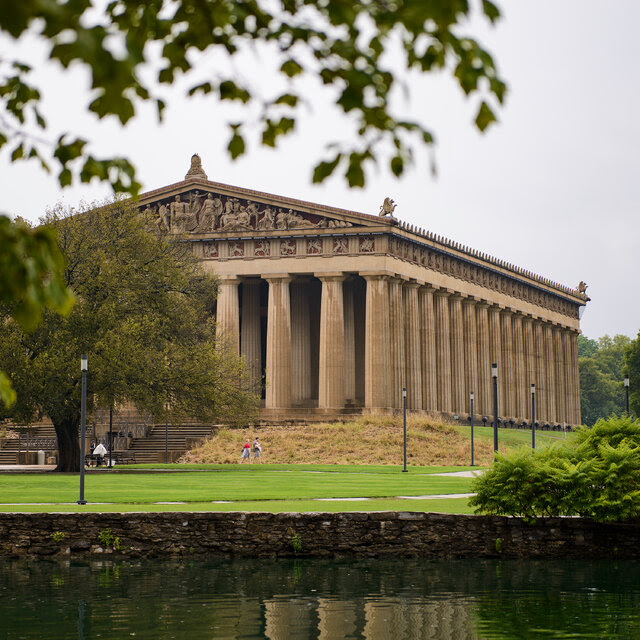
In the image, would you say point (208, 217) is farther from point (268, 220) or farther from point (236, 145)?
point (236, 145)

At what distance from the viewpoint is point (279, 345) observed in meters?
86.7

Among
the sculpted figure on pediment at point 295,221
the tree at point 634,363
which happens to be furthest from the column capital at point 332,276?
the tree at point 634,363

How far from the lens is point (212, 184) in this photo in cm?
8825

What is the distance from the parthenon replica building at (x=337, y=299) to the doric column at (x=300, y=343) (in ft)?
0.27

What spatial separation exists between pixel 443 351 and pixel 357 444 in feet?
83.3

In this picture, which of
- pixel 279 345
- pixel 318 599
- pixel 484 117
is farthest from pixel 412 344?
pixel 484 117

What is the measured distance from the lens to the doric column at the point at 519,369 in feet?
357

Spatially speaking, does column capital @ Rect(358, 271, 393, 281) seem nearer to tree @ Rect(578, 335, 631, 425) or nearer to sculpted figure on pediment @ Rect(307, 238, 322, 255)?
sculpted figure on pediment @ Rect(307, 238, 322, 255)

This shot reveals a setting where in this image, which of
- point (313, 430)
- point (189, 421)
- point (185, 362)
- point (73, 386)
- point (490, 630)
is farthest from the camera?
point (189, 421)

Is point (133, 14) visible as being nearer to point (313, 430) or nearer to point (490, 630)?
point (490, 630)

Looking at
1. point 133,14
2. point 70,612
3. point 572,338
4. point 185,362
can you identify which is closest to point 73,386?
point 185,362

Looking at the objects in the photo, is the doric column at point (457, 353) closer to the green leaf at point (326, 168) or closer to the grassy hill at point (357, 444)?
the grassy hill at point (357, 444)

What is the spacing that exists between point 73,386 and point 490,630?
36760mm

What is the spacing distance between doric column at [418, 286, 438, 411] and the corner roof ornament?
66.8 ft
